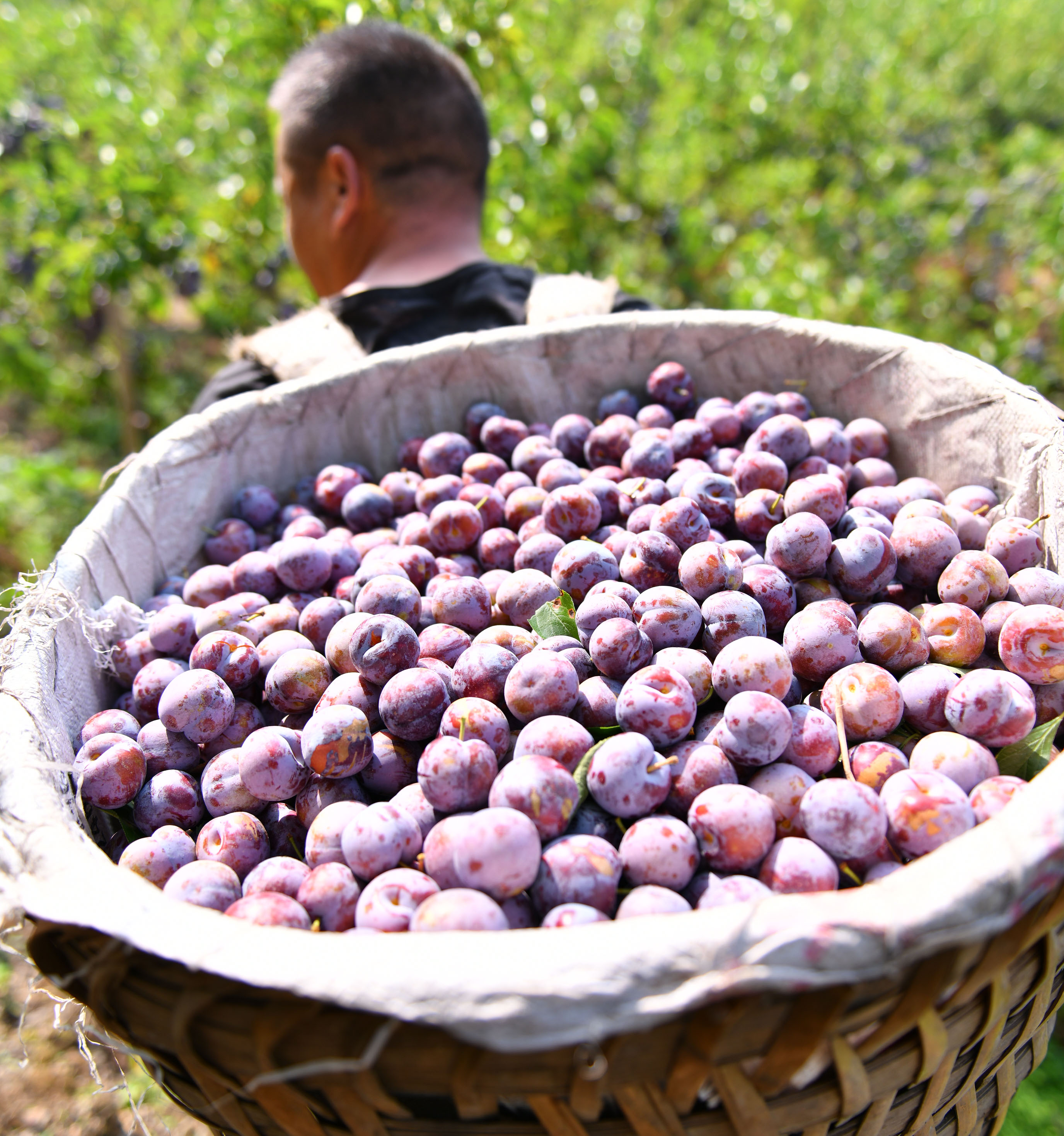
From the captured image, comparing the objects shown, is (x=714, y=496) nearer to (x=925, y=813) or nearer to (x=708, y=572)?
(x=708, y=572)

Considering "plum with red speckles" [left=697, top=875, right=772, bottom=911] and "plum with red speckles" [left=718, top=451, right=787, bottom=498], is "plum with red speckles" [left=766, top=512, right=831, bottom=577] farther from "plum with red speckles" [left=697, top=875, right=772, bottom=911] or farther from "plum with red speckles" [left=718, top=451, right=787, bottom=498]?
"plum with red speckles" [left=697, top=875, right=772, bottom=911]

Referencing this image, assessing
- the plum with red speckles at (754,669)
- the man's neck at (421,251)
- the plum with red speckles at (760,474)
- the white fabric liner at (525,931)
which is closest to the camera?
the white fabric liner at (525,931)

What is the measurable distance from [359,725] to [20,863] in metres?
0.36

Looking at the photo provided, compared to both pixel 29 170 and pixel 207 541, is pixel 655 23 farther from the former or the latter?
pixel 207 541

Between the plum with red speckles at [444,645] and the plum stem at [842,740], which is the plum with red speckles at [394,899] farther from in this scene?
the plum stem at [842,740]

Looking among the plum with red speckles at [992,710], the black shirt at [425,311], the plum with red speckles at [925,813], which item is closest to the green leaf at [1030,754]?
the plum with red speckles at [992,710]

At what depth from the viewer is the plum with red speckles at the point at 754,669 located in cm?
97

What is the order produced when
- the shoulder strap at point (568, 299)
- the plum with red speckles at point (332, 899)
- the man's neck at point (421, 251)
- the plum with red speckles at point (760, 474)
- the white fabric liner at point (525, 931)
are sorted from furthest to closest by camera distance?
the man's neck at point (421, 251) < the shoulder strap at point (568, 299) < the plum with red speckles at point (760, 474) < the plum with red speckles at point (332, 899) < the white fabric liner at point (525, 931)

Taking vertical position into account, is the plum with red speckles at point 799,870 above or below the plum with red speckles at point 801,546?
below

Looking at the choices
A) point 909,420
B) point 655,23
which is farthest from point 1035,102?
point 909,420

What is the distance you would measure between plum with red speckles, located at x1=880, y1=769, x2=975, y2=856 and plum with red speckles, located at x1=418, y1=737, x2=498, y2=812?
43 centimetres

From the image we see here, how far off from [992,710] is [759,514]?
439mm

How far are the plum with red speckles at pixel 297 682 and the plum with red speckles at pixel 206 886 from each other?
24 cm

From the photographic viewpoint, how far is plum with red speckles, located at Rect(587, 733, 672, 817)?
88 centimetres
